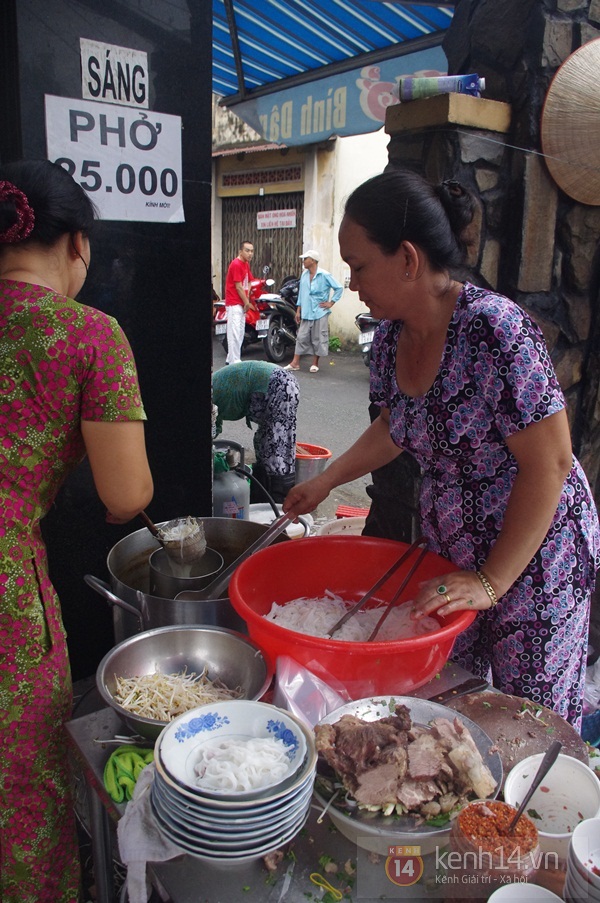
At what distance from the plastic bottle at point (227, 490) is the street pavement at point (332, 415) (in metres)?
1.42

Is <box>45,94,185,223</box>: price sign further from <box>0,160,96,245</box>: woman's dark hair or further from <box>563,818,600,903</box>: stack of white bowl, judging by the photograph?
<box>563,818,600,903</box>: stack of white bowl

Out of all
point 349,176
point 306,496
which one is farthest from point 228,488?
point 349,176

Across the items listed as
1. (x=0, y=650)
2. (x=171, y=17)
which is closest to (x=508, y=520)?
(x=0, y=650)

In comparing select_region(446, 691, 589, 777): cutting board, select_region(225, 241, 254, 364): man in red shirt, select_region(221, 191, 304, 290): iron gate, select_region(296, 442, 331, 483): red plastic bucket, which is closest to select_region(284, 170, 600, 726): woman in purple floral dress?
select_region(446, 691, 589, 777): cutting board

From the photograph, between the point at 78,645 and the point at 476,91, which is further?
the point at 78,645

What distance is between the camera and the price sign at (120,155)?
2541 millimetres

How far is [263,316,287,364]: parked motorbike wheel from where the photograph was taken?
12.5m

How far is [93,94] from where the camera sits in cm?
258

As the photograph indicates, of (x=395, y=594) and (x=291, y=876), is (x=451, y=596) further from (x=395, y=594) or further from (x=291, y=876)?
(x=291, y=876)

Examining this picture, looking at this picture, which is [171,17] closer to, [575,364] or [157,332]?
[157,332]

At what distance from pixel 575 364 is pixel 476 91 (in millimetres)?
1271

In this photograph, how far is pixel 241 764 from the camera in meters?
1.16

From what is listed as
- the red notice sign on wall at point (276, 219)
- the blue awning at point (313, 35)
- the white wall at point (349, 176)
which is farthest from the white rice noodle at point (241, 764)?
the red notice sign on wall at point (276, 219)

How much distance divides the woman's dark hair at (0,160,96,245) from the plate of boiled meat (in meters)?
1.23
